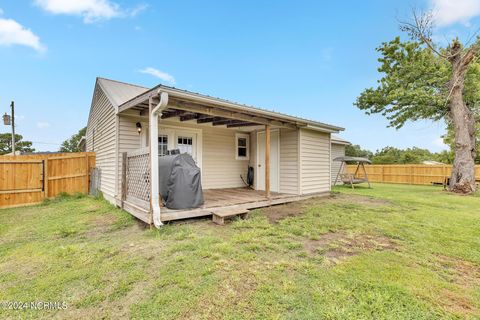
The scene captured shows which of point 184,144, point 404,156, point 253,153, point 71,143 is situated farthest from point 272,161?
point 71,143

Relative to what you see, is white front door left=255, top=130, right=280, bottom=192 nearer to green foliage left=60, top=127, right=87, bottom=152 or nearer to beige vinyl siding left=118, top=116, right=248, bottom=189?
beige vinyl siding left=118, top=116, right=248, bottom=189

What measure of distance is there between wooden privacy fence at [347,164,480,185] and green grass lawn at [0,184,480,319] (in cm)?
1171

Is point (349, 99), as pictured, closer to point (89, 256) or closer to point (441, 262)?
point (441, 262)

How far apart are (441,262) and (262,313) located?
8.29 ft

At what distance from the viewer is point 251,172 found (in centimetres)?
834

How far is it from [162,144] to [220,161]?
212cm

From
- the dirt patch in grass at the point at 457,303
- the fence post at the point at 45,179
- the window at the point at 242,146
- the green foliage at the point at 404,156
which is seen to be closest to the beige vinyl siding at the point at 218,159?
the window at the point at 242,146

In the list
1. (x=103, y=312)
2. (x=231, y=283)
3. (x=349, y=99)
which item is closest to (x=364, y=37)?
(x=349, y=99)

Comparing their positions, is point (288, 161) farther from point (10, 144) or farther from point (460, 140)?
point (10, 144)

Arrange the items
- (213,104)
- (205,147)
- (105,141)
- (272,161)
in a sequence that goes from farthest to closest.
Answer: (272,161)
(205,147)
(105,141)
(213,104)

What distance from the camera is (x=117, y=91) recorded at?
267 inches

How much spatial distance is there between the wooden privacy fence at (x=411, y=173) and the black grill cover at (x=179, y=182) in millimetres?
14768

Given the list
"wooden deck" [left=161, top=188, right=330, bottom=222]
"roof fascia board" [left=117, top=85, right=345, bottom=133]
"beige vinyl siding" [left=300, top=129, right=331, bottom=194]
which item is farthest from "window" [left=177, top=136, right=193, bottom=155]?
"beige vinyl siding" [left=300, top=129, right=331, bottom=194]

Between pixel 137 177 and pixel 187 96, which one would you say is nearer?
pixel 187 96
